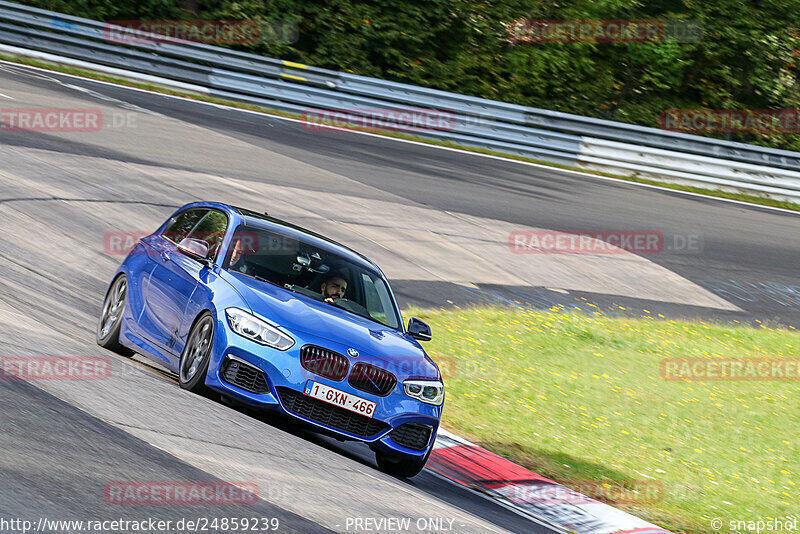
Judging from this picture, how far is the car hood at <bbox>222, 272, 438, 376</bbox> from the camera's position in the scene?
24.4 feet

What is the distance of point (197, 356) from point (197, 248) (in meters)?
1.01

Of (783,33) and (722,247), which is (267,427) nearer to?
(722,247)

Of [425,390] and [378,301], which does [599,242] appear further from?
[425,390]

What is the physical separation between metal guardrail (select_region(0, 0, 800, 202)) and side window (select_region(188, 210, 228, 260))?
16.0 meters

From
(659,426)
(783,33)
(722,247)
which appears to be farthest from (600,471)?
(783,33)

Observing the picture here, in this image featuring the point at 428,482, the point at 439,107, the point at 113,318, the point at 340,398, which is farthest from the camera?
the point at 439,107

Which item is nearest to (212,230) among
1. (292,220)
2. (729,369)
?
(292,220)

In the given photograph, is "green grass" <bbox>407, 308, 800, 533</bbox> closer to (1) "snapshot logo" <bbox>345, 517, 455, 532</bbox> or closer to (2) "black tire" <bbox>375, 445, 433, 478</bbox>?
(2) "black tire" <bbox>375, 445, 433, 478</bbox>

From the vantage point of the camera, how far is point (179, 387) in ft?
25.6

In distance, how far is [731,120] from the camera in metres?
31.9

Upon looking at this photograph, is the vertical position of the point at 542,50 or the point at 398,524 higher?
the point at 542,50

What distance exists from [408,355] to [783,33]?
2813cm

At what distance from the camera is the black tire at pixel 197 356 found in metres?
7.43

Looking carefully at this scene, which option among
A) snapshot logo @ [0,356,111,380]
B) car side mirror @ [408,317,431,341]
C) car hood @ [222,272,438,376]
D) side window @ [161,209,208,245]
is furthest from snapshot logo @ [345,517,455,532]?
side window @ [161,209,208,245]
